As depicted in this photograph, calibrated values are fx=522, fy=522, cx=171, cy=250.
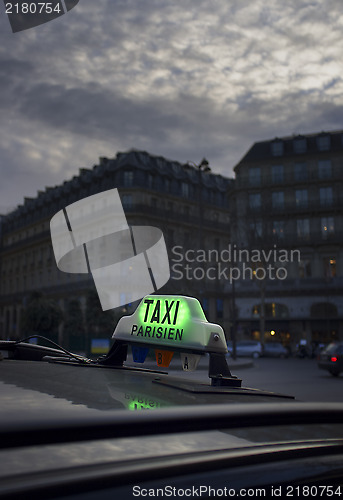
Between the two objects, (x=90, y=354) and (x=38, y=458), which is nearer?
(x=38, y=458)

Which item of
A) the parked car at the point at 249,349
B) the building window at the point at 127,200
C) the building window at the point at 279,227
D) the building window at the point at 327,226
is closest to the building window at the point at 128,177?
the building window at the point at 127,200

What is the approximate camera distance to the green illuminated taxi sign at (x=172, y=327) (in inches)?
72.7

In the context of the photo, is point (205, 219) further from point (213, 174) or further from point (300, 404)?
point (300, 404)

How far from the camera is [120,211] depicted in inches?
2050

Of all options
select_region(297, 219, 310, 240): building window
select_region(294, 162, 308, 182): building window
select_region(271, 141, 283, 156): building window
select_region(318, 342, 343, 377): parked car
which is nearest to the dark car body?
select_region(318, 342, 343, 377): parked car

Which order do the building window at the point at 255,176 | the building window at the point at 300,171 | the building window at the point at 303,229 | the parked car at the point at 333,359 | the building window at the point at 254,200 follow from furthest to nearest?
the building window at the point at 255,176, the building window at the point at 254,200, the building window at the point at 300,171, the building window at the point at 303,229, the parked car at the point at 333,359

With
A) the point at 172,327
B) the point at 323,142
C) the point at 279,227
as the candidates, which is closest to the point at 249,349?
the point at 279,227

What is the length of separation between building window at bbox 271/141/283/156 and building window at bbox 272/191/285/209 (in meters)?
4.15

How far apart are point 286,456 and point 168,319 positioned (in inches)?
42.4

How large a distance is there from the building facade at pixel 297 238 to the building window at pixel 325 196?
0.29 feet

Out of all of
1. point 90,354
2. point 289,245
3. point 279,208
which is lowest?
point 90,354

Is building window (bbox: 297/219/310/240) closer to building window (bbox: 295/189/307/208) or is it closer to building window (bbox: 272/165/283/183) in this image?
building window (bbox: 295/189/307/208)

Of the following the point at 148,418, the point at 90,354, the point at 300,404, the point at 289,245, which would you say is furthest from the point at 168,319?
the point at 289,245

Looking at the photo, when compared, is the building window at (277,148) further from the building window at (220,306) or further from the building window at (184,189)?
the building window at (220,306)
